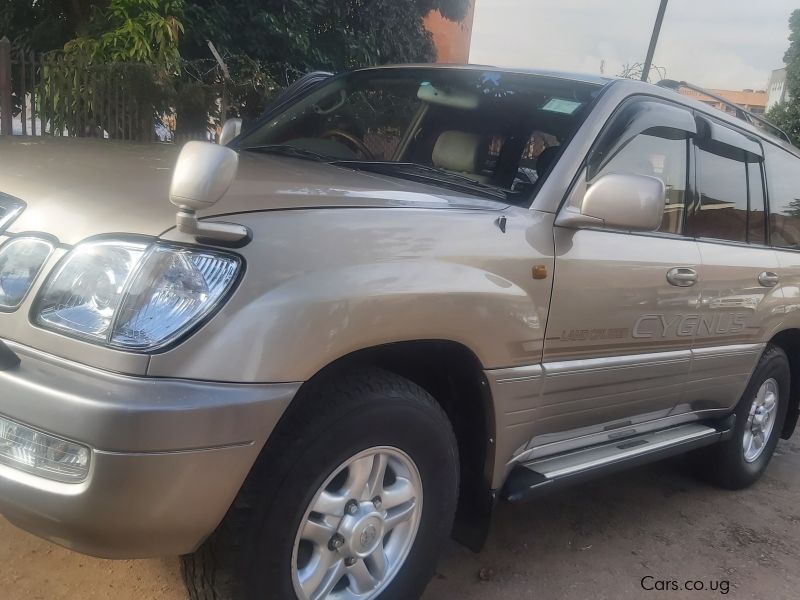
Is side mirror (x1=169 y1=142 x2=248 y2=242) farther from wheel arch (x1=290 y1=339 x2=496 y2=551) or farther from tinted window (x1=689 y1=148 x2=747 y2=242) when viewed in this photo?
tinted window (x1=689 y1=148 x2=747 y2=242)

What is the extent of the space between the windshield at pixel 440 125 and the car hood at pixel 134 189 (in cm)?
33

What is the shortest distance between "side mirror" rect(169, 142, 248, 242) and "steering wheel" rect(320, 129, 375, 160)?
1391 mm

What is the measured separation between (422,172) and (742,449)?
2611mm

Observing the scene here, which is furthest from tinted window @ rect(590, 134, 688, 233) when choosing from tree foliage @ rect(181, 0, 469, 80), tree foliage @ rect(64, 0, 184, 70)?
tree foliage @ rect(181, 0, 469, 80)

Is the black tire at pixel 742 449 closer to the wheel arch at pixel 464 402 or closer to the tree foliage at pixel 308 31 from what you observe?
the wheel arch at pixel 464 402

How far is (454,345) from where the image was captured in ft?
8.09

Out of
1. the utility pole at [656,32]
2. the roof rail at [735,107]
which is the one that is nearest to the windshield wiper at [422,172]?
the roof rail at [735,107]

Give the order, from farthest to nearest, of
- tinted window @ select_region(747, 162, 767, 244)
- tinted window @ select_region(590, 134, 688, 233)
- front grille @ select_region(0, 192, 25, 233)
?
tinted window @ select_region(747, 162, 767, 244), tinted window @ select_region(590, 134, 688, 233), front grille @ select_region(0, 192, 25, 233)

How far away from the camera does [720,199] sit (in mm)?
3852

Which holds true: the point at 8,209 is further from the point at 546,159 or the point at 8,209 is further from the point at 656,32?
the point at 656,32

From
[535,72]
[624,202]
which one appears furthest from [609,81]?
[624,202]

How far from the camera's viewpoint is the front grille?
2125 mm

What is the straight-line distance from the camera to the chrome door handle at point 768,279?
3.96 m

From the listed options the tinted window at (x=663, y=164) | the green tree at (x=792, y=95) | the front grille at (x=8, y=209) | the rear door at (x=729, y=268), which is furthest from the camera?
the green tree at (x=792, y=95)
